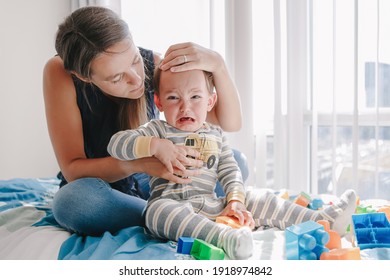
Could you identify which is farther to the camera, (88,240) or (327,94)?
(327,94)

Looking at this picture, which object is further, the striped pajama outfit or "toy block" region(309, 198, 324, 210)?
"toy block" region(309, 198, 324, 210)

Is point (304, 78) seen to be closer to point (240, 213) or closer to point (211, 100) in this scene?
point (211, 100)

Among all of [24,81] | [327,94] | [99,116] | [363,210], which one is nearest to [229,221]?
[363,210]

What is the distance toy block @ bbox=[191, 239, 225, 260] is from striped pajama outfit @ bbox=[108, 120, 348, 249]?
41mm

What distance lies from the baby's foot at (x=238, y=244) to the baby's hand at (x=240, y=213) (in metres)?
0.10

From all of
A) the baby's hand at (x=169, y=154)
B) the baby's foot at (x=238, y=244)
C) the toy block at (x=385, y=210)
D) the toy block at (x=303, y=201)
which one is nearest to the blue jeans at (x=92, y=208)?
the baby's hand at (x=169, y=154)

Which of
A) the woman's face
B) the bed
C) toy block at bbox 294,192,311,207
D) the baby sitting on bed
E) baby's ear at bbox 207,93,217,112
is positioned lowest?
the bed

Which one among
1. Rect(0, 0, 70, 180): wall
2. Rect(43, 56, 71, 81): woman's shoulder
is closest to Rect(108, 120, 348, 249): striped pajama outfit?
Rect(43, 56, 71, 81): woman's shoulder

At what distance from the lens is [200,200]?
86 centimetres

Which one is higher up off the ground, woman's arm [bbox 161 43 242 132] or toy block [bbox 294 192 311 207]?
woman's arm [bbox 161 43 242 132]

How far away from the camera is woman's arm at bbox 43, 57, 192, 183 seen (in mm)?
895

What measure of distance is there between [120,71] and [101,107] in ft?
0.56

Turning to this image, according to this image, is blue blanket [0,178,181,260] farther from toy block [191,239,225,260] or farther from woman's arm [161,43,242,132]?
woman's arm [161,43,242,132]
